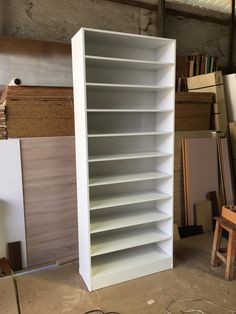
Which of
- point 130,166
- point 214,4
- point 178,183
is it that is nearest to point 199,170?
point 178,183

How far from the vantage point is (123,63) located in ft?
7.09

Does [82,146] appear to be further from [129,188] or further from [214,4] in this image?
[214,4]

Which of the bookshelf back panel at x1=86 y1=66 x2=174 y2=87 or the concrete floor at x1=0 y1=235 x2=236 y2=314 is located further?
the bookshelf back panel at x1=86 y1=66 x2=174 y2=87

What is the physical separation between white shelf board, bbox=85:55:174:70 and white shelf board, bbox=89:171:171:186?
A: 3.14 feet

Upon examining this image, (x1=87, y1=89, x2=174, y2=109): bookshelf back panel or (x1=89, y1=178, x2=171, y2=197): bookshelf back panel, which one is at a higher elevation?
(x1=87, y1=89, x2=174, y2=109): bookshelf back panel

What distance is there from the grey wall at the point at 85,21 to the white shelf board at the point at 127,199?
6.98 ft

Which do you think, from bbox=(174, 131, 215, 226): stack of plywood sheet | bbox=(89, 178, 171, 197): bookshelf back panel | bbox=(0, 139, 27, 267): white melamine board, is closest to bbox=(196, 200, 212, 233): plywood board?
bbox=(174, 131, 215, 226): stack of plywood sheet

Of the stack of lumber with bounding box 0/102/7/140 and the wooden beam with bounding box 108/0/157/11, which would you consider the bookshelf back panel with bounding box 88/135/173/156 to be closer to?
the stack of lumber with bounding box 0/102/7/140

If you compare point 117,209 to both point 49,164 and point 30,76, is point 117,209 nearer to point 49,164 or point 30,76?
point 49,164

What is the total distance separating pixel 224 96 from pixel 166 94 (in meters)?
1.52

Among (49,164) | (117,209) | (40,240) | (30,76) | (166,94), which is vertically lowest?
(40,240)

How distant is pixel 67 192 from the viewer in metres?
2.50

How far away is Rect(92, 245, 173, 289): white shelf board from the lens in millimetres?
2164

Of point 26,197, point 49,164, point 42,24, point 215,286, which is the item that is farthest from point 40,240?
point 42,24
